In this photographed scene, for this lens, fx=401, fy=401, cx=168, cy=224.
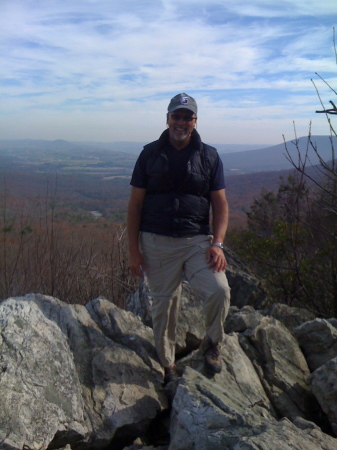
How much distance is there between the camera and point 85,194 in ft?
113

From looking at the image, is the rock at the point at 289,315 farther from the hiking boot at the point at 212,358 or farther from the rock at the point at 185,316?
the hiking boot at the point at 212,358

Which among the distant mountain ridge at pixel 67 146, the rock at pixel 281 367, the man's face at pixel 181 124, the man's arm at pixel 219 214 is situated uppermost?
the distant mountain ridge at pixel 67 146

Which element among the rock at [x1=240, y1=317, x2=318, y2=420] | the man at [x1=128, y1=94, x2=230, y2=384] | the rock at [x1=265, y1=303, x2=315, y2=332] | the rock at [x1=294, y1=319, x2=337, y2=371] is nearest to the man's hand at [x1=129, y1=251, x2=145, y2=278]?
the man at [x1=128, y1=94, x2=230, y2=384]

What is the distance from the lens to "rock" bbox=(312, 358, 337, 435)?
3545mm

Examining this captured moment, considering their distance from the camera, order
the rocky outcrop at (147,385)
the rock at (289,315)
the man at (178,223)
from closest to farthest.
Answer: the rocky outcrop at (147,385) < the man at (178,223) < the rock at (289,315)

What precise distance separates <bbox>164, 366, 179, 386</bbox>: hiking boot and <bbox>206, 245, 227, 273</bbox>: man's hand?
114 cm

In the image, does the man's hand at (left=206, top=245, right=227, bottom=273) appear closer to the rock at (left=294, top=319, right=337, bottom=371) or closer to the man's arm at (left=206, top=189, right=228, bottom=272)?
the man's arm at (left=206, top=189, right=228, bottom=272)

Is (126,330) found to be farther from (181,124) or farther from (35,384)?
(181,124)

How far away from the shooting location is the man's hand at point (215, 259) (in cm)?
349

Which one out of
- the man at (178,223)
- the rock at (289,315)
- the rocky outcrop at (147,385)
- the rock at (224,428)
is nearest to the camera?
the rock at (224,428)

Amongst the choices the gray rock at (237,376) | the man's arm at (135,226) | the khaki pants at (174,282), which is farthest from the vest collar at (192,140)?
the gray rock at (237,376)

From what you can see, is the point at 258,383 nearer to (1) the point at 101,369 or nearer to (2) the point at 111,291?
(1) the point at 101,369

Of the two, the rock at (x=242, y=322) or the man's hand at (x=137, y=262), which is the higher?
the man's hand at (x=137, y=262)

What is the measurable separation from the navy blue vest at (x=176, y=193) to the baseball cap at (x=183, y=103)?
0.23 metres
